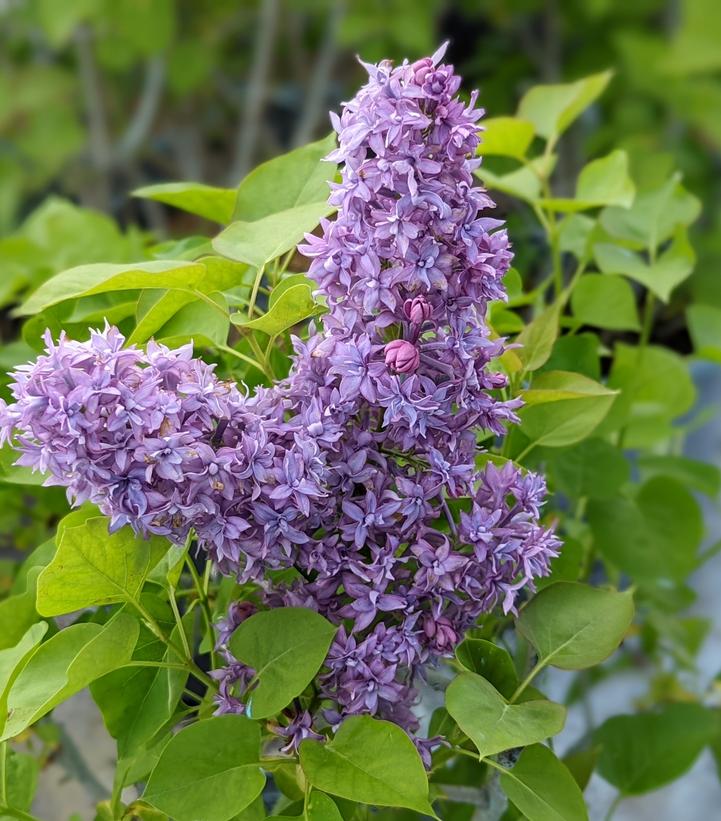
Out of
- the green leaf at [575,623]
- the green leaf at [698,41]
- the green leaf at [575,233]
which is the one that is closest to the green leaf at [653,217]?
the green leaf at [575,233]

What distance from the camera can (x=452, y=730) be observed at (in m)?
0.36

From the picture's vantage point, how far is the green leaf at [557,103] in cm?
52

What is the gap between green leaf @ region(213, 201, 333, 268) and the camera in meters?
0.35

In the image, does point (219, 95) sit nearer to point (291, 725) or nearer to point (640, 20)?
point (640, 20)

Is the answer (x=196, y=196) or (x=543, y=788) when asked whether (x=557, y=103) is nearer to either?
(x=196, y=196)

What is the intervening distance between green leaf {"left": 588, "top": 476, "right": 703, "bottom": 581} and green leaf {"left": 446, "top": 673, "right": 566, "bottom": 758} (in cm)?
18

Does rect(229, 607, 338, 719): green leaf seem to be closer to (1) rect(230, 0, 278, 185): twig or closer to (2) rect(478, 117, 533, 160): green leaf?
(2) rect(478, 117, 533, 160): green leaf

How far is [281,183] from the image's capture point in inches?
16.6

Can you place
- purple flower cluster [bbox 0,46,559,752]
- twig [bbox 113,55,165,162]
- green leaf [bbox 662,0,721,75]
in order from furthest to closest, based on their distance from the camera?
twig [bbox 113,55,165,162], green leaf [bbox 662,0,721,75], purple flower cluster [bbox 0,46,559,752]

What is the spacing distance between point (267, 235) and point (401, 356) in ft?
0.31

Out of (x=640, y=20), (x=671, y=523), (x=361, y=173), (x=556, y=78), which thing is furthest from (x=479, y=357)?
(x=640, y=20)

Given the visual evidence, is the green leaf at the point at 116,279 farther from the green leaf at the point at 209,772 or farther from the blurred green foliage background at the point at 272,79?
the blurred green foliage background at the point at 272,79

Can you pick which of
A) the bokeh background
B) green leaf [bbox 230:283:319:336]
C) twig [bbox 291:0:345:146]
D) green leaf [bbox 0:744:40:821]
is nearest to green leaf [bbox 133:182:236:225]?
green leaf [bbox 230:283:319:336]

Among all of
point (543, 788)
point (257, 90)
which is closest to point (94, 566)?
point (543, 788)
